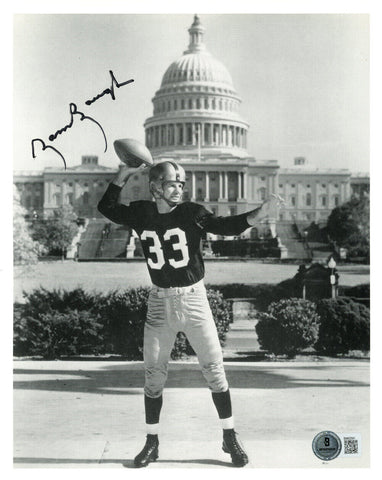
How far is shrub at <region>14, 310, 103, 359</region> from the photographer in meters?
11.6

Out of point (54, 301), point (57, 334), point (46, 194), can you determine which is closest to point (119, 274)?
point (54, 301)

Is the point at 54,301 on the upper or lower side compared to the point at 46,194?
lower

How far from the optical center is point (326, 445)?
8938mm

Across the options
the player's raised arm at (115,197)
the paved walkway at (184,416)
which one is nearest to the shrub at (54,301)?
the paved walkway at (184,416)

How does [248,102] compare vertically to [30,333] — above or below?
above

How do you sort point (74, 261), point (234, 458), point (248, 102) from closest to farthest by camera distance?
point (234, 458), point (248, 102), point (74, 261)

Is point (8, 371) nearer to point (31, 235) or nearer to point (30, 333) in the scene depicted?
point (30, 333)

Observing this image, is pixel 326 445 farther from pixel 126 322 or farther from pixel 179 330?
pixel 126 322

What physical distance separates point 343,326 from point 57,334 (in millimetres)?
4859

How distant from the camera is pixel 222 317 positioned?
1232 cm

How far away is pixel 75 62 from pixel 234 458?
5973 millimetres

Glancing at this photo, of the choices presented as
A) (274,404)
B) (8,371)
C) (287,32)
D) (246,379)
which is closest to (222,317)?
(246,379)
